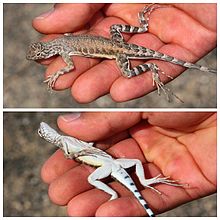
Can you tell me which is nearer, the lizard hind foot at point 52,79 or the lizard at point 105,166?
the lizard at point 105,166

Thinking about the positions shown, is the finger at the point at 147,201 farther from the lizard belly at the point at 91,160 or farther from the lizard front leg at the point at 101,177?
the lizard belly at the point at 91,160

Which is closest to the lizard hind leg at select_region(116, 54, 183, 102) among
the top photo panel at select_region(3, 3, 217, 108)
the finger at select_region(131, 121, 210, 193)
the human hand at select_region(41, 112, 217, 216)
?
the top photo panel at select_region(3, 3, 217, 108)

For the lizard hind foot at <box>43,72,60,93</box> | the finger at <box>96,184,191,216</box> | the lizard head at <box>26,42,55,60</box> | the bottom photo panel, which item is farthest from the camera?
the lizard head at <box>26,42,55,60</box>

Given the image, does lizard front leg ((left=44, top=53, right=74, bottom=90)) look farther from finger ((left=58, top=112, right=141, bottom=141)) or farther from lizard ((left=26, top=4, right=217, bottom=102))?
finger ((left=58, top=112, right=141, bottom=141))

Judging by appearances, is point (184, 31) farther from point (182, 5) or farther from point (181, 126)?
point (181, 126)

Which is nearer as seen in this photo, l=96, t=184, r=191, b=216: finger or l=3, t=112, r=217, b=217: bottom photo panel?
l=96, t=184, r=191, b=216: finger

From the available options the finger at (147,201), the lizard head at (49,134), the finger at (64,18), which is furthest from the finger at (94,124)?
the finger at (64,18)

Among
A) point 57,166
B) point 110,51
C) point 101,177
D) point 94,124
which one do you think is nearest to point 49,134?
point 57,166

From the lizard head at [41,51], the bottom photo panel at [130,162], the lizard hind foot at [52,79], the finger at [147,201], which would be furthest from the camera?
the lizard head at [41,51]
